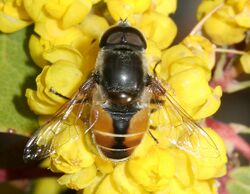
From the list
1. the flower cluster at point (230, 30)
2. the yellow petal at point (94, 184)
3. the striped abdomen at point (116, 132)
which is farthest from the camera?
the flower cluster at point (230, 30)

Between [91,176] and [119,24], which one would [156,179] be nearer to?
[91,176]

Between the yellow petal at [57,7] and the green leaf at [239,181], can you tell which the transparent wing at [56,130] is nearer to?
the yellow petal at [57,7]

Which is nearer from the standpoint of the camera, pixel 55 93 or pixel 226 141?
pixel 55 93

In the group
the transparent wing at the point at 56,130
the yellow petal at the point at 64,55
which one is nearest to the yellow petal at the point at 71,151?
the transparent wing at the point at 56,130

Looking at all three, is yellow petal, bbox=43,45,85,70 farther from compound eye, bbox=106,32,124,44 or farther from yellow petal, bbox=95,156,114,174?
yellow petal, bbox=95,156,114,174

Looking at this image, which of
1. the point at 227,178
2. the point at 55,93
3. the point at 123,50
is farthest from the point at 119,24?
the point at 227,178

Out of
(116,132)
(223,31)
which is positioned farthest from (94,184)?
(223,31)
